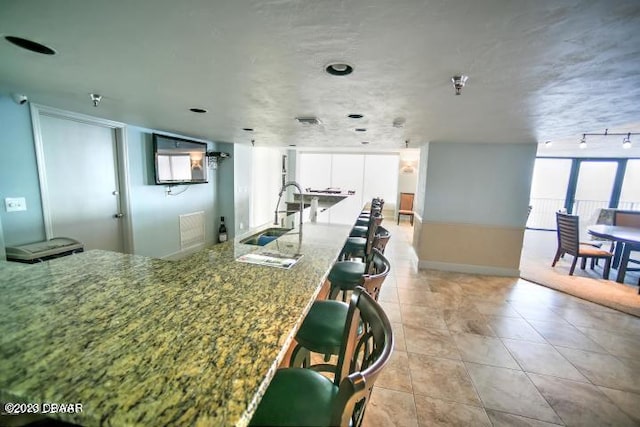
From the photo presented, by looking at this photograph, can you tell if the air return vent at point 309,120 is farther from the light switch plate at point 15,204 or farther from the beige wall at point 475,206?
the light switch plate at point 15,204

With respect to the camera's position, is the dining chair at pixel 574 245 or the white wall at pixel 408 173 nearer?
the dining chair at pixel 574 245

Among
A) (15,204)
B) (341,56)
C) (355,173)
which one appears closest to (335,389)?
(341,56)

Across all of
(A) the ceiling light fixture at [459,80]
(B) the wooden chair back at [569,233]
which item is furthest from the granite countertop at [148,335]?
(B) the wooden chair back at [569,233]

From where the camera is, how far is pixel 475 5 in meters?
0.94

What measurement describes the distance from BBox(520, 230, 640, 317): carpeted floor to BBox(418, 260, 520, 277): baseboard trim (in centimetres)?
23

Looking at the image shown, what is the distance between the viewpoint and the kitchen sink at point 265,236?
7.97 feet

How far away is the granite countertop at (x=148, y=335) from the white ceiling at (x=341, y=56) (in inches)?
46.8

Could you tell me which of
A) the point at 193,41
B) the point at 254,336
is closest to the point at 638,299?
the point at 254,336

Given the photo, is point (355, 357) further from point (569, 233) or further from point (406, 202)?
point (406, 202)

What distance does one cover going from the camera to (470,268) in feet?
14.1

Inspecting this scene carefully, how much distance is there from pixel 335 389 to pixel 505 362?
2.05 meters

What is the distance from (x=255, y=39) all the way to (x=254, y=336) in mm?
1324

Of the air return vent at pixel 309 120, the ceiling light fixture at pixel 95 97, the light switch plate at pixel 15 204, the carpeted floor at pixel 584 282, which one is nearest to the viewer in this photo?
the ceiling light fixture at pixel 95 97

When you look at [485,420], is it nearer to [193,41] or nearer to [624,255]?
[193,41]
